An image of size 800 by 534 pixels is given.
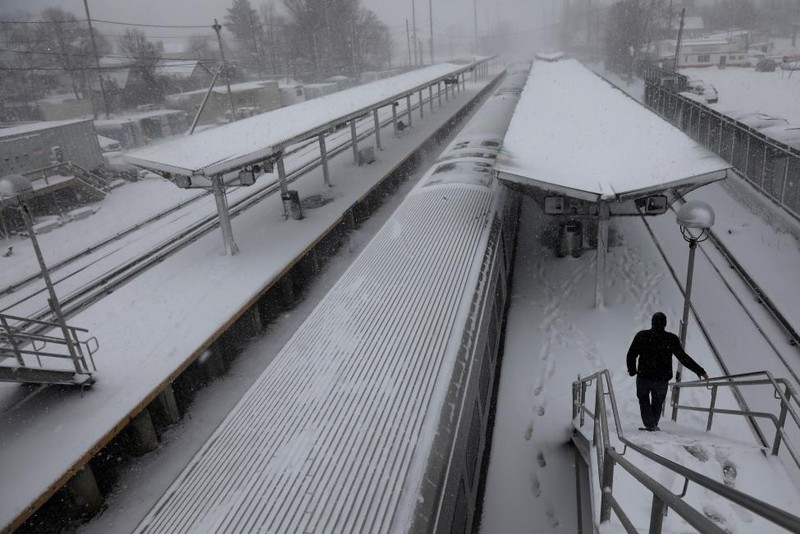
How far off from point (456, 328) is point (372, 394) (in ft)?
4.85

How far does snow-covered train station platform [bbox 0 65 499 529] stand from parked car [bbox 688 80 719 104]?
24716 mm

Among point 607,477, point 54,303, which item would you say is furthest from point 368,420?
point 54,303

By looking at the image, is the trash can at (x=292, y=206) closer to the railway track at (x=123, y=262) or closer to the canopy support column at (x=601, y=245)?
the railway track at (x=123, y=262)

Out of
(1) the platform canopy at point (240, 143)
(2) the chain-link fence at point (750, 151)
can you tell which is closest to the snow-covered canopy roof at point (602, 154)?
(2) the chain-link fence at point (750, 151)

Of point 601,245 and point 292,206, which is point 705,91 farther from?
point 292,206

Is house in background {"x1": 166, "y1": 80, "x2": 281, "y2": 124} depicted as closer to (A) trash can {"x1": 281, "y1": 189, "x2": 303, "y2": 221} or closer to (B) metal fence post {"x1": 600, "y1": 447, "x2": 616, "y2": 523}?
(A) trash can {"x1": 281, "y1": 189, "x2": 303, "y2": 221}

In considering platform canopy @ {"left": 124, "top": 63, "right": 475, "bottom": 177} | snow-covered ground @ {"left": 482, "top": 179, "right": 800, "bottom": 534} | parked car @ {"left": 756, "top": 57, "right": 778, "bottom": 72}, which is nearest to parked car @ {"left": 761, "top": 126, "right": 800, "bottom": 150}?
snow-covered ground @ {"left": 482, "top": 179, "right": 800, "bottom": 534}

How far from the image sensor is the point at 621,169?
10227 mm

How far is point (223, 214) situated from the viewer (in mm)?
12719

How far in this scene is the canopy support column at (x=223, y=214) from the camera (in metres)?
12.3

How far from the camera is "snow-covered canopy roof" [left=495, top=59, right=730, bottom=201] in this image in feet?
30.4

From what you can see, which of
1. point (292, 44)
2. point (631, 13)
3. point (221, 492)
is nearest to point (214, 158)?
point (221, 492)

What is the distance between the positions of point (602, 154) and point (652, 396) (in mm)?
6788

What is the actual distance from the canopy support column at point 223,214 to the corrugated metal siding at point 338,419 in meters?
5.87
